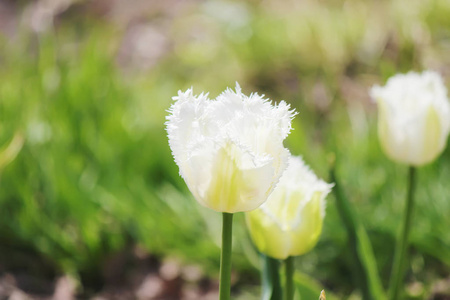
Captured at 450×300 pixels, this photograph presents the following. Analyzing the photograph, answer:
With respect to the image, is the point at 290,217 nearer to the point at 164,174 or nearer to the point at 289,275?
the point at 289,275

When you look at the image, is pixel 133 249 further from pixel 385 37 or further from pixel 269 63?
pixel 385 37

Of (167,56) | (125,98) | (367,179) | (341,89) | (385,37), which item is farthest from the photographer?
(167,56)

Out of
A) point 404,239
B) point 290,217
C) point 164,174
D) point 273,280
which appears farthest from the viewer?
point 164,174

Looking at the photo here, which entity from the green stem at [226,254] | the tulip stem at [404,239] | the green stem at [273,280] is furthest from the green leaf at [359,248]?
the green stem at [226,254]

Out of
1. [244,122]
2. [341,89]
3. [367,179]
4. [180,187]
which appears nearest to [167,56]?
[341,89]

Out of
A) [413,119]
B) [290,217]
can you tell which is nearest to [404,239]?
[413,119]

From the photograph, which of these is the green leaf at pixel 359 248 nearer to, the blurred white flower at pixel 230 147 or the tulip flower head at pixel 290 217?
the tulip flower head at pixel 290 217

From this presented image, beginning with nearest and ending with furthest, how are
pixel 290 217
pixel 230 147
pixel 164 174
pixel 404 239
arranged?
1. pixel 230 147
2. pixel 290 217
3. pixel 404 239
4. pixel 164 174
